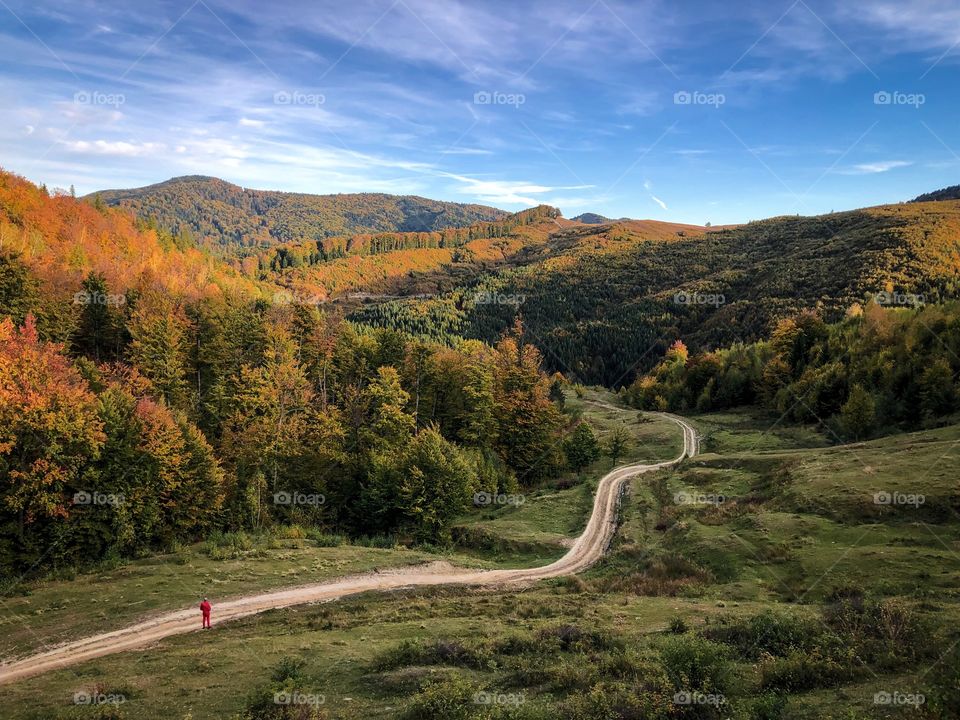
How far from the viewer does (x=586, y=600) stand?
29203mm

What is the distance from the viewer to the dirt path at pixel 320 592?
23766 mm

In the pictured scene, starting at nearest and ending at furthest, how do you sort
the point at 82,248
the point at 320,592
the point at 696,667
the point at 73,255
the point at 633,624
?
the point at 696,667 → the point at 633,624 → the point at 320,592 → the point at 73,255 → the point at 82,248

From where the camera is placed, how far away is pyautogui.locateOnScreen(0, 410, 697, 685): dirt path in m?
23.8

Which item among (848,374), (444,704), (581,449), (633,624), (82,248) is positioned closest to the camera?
(444,704)

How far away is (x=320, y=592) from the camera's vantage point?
32250 mm

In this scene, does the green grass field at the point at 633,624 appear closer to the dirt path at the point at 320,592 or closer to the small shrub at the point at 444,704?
the small shrub at the point at 444,704

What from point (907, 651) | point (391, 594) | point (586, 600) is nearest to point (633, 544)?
point (586, 600)

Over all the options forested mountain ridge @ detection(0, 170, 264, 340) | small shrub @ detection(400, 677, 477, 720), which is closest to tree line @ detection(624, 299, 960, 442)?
small shrub @ detection(400, 677, 477, 720)

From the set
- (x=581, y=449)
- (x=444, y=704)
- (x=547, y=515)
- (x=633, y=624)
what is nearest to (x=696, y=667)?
(x=444, y=704)

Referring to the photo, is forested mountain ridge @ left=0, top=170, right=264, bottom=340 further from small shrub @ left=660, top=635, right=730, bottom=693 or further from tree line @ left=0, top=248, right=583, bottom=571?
small shrub @ left=660, top=635, right=730, bottom=693

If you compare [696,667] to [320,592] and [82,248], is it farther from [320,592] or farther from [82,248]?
[82,248]

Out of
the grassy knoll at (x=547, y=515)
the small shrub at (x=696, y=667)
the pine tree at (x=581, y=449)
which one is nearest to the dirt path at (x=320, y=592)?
the grassy knoll at (x=547, y=515)

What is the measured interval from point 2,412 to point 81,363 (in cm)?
1929

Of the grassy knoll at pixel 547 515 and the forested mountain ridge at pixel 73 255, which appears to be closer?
the grassy knoll at pixel 547 515
